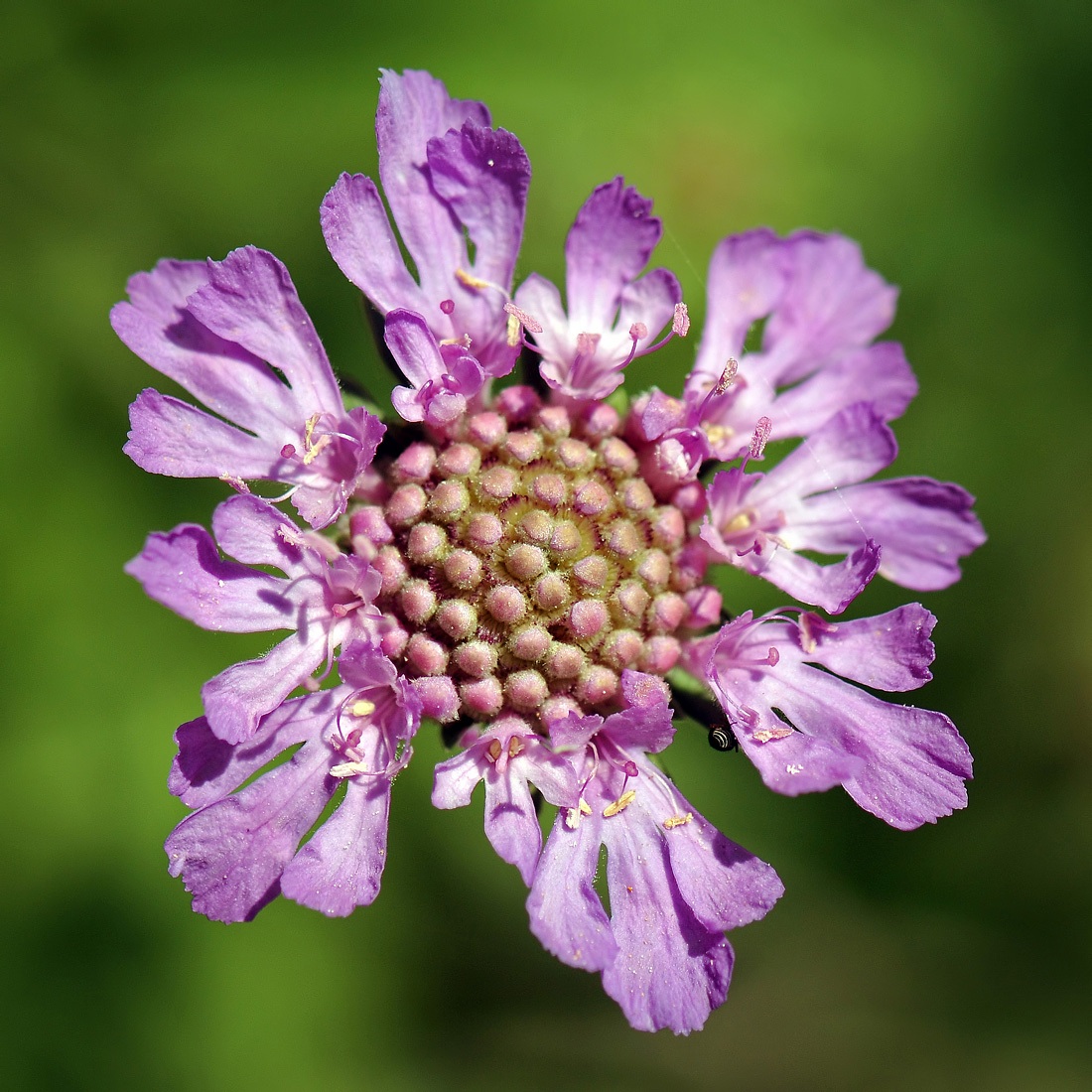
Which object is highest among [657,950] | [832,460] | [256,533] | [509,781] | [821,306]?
[821,306]

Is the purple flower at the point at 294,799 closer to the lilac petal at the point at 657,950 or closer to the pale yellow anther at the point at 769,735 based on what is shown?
the lilac petal at the point at 657,950

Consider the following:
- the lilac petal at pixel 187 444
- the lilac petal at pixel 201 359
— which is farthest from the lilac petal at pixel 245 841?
the lilac petal at pixel 201 359

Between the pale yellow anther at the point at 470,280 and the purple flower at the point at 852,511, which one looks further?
the purple flower at the point at 852,511

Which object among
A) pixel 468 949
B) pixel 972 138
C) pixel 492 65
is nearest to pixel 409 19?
pixel 492 65

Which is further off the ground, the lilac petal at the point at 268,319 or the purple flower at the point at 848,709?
the lilac petal at the point at 268,319

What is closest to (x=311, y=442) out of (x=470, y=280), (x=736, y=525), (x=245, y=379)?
(x=245, y=379)

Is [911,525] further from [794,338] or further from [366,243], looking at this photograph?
[366,243]
